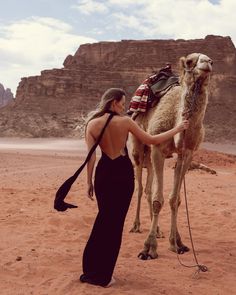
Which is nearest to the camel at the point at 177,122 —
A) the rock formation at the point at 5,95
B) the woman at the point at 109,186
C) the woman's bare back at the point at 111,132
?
the woman at the point at 109,186

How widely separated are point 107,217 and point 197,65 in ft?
7.42

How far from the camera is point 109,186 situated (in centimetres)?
500

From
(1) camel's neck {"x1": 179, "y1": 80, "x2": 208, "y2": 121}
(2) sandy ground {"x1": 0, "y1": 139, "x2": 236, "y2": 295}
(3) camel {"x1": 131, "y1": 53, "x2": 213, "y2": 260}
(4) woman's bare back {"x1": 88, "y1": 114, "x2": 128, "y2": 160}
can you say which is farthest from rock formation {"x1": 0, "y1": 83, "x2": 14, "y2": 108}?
(4) woman's bare back {"x1": 88, "y1": 114, "x2": 128, "y2": 160}

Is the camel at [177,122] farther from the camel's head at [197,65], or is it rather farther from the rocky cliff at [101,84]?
the rocky cliff at [101,84]

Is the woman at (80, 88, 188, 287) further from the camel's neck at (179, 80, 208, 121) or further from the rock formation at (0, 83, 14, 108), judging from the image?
the rock formation at (0, 83, 14, 108)

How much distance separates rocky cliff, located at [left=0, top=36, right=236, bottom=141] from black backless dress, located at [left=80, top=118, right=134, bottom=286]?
7726cm

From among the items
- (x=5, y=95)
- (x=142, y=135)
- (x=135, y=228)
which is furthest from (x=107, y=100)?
(x=5, y=95)

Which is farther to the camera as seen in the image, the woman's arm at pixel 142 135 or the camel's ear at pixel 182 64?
the camel's ear at pixel 182 64

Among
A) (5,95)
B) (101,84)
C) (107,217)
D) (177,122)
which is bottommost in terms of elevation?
(107,217)

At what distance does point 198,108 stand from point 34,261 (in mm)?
2891

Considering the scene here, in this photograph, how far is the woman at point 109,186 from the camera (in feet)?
16.3

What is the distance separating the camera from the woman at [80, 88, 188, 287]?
16.3ft

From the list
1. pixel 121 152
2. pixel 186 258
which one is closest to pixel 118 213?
pixel 121 152

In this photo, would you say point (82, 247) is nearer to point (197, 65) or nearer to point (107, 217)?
point (107, 217)
